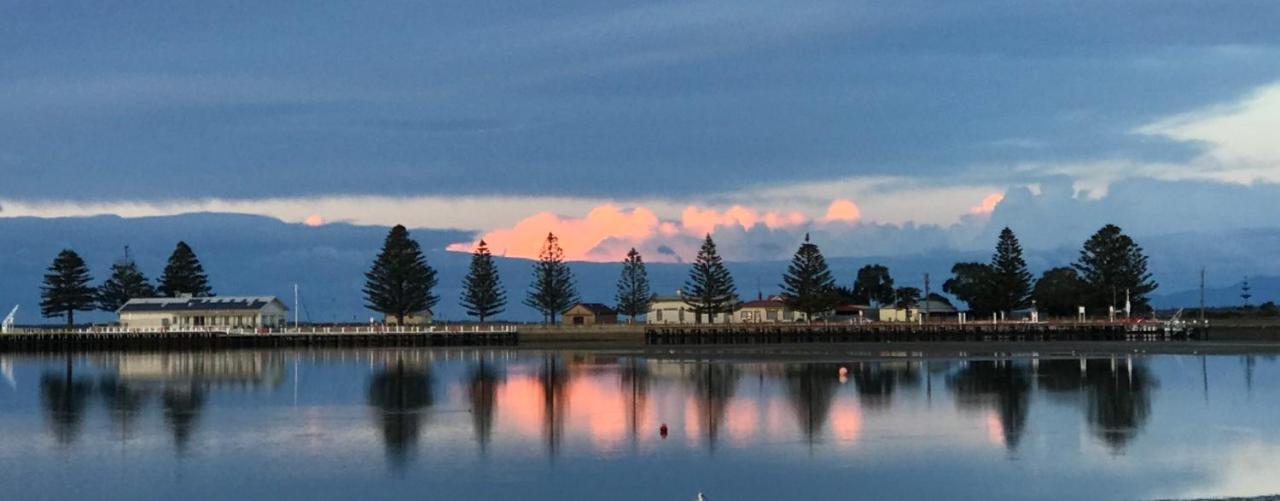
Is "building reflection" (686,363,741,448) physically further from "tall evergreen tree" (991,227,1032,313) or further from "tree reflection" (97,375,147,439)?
"tall evergreen tree" (991,227,1032,313)

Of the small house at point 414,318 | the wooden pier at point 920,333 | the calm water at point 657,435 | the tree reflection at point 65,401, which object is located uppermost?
the small house at point 414,318

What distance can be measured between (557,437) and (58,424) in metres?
17.8

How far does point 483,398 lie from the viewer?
55844mm

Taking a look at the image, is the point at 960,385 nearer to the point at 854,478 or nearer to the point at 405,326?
the point at 854,478

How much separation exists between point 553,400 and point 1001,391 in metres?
17.9

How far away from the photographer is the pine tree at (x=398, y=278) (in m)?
138

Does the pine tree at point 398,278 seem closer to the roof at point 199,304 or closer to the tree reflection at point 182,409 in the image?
the roof at point 199,304

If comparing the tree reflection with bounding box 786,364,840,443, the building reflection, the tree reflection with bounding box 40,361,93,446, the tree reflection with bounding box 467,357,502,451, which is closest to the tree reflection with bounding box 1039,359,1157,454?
the tree reflection with bounding box 786,364,840,443

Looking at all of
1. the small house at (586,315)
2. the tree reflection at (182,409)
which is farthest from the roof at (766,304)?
the tree reflection at (182,409)

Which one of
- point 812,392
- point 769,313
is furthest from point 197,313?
point 812,392

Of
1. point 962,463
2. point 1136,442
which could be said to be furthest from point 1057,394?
point 962,463

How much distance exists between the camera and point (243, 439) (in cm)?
4069

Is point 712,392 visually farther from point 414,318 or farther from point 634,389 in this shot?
point 414,318

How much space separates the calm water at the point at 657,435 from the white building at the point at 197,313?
60.0 metres
